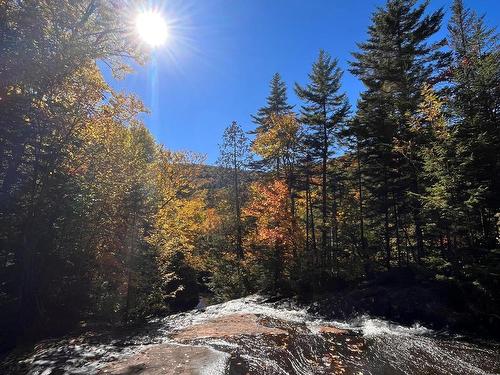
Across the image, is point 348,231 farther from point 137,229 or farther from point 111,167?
point 111,167

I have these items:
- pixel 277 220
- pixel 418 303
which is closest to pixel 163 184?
pixel 277 220

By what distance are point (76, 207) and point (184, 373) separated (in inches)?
313

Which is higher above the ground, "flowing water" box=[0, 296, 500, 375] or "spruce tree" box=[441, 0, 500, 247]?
"spruce tree" box=[441, 0, 500, 247]

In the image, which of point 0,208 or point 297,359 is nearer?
point 297,359

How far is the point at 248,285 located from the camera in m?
25.2

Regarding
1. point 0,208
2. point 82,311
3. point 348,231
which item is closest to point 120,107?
point 0,208

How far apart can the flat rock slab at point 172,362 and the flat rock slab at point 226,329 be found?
5.67ft

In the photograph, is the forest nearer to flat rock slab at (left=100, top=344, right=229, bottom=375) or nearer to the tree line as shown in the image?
the tree line

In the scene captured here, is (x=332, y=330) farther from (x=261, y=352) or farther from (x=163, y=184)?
(x=163, y=184)

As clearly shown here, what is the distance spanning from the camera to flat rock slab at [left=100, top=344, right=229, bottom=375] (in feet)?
22.5

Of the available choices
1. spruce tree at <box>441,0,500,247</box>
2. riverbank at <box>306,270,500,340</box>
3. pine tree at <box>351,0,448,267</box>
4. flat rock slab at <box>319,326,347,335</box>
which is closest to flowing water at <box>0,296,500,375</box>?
flat rock slab at <box>319,326,347,335</box>

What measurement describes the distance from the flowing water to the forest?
2.48 metres

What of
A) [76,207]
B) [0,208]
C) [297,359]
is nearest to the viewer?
[297,359]

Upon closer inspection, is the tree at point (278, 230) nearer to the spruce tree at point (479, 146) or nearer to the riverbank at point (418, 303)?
the riverbank at point (418, 303)
